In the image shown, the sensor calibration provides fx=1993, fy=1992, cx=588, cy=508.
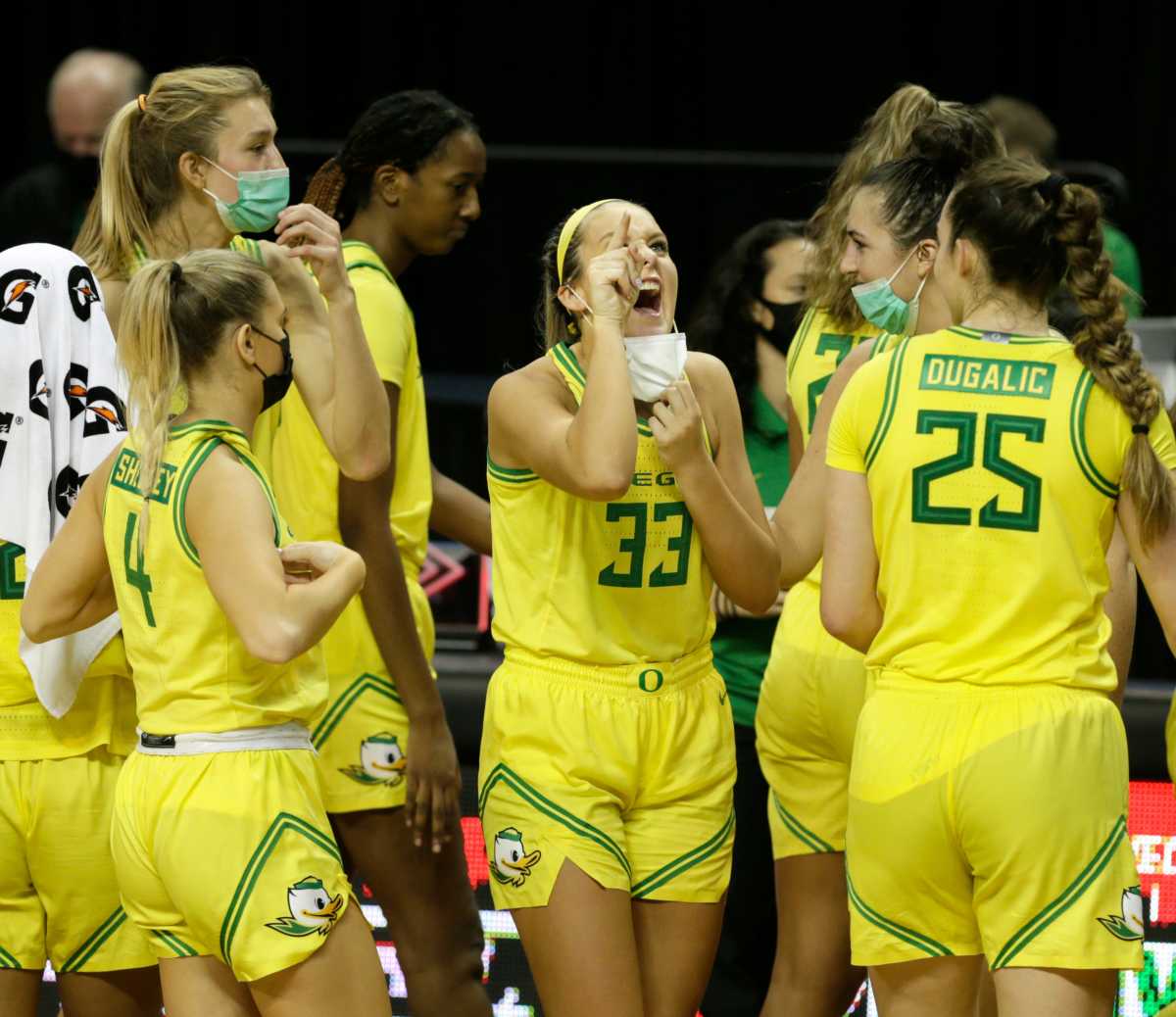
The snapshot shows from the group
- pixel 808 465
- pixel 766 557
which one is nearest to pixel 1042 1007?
pixel 766 557

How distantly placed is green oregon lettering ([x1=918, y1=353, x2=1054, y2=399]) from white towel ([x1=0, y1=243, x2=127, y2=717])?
1.25 meters

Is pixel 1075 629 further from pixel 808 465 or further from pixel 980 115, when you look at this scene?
pixel 980 115

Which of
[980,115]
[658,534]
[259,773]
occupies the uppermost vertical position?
[980,115]

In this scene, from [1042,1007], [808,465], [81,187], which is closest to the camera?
[1042,1007]

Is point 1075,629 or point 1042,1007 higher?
point 1075,629

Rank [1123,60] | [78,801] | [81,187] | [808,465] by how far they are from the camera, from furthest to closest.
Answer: [1123,60] < [81,187] < [808,465] < [78,801]

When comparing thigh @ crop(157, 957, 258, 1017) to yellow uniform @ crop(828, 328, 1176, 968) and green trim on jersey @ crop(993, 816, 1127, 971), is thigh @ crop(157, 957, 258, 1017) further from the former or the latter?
green trim on jersey @ crop(993, 816, 1127, 971)

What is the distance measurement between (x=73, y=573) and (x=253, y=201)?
793 mm

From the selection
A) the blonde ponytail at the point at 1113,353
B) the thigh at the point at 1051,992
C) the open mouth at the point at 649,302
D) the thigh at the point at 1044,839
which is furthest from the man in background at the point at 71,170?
the thigh at the point at 1051,992

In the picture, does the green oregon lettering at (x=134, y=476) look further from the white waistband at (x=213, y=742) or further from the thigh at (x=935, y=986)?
the thigh at (x=935, y=986)

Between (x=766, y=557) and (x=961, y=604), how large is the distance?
46 cm

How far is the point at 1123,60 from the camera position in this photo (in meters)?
7.56

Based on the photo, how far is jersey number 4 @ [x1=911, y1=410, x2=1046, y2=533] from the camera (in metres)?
2.75

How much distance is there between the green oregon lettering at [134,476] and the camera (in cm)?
283
